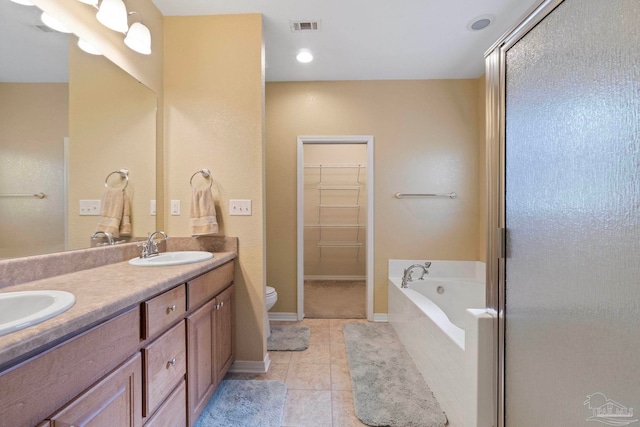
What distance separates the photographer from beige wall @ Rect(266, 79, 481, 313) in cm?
266

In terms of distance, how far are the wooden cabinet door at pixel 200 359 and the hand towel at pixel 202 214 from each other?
19.2 inches

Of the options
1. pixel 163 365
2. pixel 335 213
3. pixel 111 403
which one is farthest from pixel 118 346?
pixel 335 213

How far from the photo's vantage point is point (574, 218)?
2.61 feet

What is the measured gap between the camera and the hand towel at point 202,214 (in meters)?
1.72

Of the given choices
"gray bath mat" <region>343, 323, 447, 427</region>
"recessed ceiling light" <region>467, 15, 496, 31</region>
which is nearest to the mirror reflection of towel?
"gray bath mat" <region>343, 323, 447, 427</region>

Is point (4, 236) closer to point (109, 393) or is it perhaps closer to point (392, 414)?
point (109, 393)

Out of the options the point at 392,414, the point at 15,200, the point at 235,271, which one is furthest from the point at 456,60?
the point at 15,200

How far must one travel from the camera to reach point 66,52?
1216 millimetres

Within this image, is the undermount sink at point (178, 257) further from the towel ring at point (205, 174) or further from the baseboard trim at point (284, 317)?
the baseboard trim at point (284, 317)

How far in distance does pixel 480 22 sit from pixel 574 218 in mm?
1839

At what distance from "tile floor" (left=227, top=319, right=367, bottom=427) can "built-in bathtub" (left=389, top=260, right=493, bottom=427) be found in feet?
1.70

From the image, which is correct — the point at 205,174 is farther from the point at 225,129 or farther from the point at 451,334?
the point at 451,334

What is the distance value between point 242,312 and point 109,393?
3.43 ft

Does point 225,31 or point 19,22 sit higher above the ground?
point 225,31
